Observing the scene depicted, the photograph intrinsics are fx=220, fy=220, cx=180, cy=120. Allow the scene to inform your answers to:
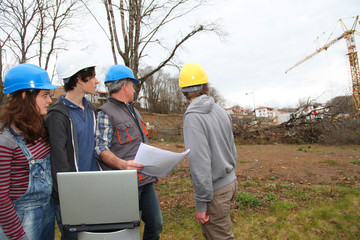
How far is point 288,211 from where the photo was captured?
372 centimetres

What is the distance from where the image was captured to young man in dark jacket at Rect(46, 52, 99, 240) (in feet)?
5.57

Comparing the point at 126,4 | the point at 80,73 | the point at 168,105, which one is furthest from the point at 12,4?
the point at 168,105

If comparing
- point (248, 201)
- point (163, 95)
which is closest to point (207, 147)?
point (248, 201)

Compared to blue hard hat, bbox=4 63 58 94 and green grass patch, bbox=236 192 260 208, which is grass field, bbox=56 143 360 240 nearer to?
green grass patch, bbox=236 192 260 208

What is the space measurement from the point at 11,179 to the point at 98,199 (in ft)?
2.01

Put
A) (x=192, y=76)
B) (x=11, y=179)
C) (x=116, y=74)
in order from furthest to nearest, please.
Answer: (x=116, y=74) → (x=192, y=76) → (x=11, y=179)

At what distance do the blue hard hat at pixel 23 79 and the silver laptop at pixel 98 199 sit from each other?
720 millimetres

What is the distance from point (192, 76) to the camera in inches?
84.4

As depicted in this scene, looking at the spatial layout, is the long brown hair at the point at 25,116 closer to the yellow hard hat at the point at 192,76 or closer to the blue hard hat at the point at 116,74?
the blue hard hat at the point at 116,74

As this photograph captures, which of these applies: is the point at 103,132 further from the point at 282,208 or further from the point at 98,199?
the point at 282,208

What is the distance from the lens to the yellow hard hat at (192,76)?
7.04ft

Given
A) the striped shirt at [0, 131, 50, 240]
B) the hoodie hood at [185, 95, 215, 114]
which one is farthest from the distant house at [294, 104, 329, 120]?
the striped shirt at [0, 131, 50, 240]

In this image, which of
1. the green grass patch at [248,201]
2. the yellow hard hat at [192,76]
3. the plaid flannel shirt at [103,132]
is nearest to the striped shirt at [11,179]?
the plaid flannel shirt at [103,132]

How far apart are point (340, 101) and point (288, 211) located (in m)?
13.1
